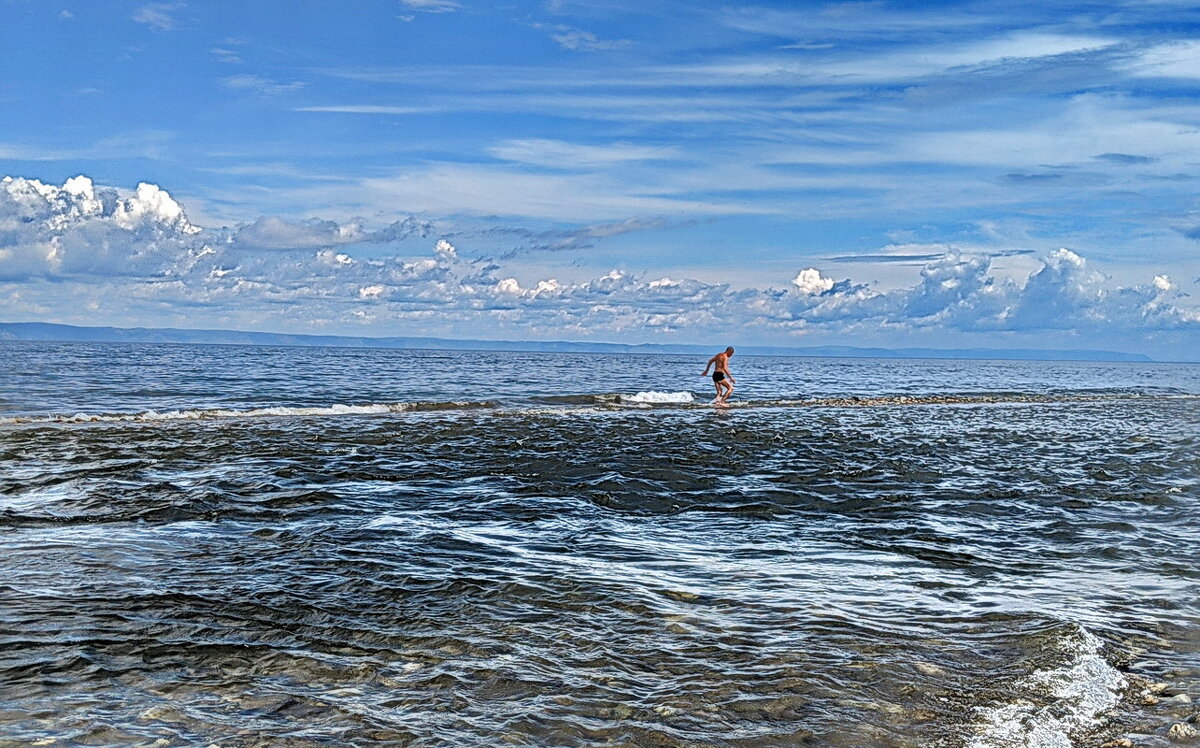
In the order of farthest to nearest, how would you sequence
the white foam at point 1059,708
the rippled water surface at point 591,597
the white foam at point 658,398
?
1. the white foam at point 658,398
2. the rippled water surface at point 591,597
3. the white foam at point 1059,708

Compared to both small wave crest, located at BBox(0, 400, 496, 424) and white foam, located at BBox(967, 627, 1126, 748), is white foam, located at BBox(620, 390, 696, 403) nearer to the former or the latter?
small wave crest, located at BBox(0, 400, 496, 424)

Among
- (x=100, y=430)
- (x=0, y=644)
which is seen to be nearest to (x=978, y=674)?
(x=0, y=644)

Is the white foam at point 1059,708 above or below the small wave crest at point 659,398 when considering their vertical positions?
above

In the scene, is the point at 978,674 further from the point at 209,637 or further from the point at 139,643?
the point at 139,643

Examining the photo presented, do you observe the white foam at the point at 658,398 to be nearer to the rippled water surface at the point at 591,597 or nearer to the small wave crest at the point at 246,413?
the small wave crest at the point at 246,413

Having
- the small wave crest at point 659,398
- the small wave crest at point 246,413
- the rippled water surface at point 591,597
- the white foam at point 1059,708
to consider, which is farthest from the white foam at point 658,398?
the white foam at point 1059,708

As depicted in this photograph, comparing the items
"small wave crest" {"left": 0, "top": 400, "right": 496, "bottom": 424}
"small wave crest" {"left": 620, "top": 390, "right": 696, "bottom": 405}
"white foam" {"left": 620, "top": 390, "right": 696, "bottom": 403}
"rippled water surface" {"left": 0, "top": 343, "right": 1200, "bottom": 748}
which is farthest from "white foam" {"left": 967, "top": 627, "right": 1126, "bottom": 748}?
"white foam" {"left": 620, "top": 390, "right": 696, "bottom": 403}

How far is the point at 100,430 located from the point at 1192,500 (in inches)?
1020

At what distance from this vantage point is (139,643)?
7.41 meters

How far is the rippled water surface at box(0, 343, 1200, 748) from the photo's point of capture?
241 inches

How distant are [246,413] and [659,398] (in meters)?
20.7

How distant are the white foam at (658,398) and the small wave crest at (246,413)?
850 cm

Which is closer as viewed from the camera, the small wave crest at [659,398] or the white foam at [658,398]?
the small wave crest at [659,398]

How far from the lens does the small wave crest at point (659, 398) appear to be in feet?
142
